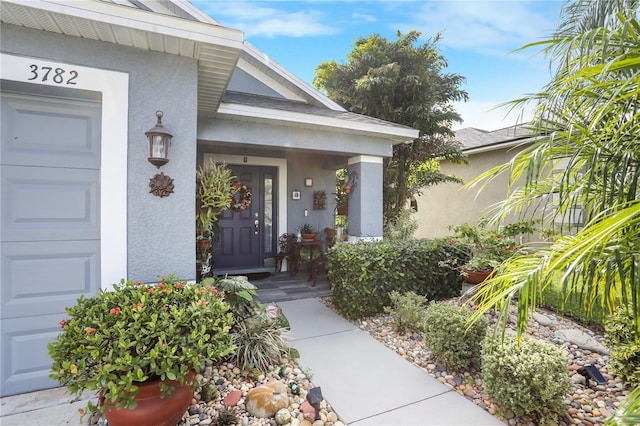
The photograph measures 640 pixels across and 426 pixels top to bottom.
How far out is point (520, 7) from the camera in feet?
14.9

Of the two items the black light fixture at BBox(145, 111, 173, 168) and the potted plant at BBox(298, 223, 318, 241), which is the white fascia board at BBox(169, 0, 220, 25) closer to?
the black light fixture at BBox(145, 111, 173, 168)

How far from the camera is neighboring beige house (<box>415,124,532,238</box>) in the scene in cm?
1066

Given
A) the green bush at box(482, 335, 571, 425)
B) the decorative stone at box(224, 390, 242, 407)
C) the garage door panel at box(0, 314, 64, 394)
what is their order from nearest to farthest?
the green bush at box(482, 335, 571, 425)
the decorative stone at box(224, 390, 242, 407)
the garage door panel at box(0, 314, 64, 394)

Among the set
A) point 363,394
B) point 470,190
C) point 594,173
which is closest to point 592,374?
point 363,394

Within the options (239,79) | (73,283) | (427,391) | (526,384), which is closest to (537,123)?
(526,384)

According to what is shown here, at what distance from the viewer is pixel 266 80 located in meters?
7.21

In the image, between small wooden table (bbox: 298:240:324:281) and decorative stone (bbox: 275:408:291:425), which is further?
small wooden table (bbox: 298:240:324:281)

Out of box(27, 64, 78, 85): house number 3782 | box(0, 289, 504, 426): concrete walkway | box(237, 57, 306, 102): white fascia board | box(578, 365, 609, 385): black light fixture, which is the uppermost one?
box(237, 57, 306, 102): white fascia board

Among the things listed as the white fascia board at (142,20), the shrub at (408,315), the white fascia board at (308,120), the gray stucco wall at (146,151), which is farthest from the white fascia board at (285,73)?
the shrub at (408,315)

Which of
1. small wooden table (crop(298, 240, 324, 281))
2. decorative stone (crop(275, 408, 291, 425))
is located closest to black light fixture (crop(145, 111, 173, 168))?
decorative stone (crop(275, 408, 291, 425))

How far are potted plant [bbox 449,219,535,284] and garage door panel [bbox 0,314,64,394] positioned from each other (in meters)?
5.25

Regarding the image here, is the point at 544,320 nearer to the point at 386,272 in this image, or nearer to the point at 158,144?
the point at 386,272

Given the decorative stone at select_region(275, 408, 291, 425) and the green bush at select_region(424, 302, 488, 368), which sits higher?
the green bush at select_region(424, 302, 488, 368)

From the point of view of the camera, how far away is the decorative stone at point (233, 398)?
8.99ft
